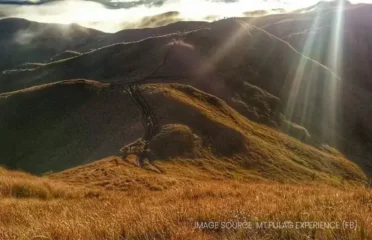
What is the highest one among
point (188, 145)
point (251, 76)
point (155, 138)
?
point (251, 76)

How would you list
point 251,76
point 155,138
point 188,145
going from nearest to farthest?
point 155,138
point 188,145
point 251,76

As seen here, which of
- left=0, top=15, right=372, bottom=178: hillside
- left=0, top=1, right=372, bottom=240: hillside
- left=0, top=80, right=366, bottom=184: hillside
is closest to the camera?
left=0, top=1, right=372, bottom=240: hillside

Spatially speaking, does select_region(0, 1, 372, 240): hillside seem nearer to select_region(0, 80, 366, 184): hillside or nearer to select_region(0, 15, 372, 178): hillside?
select_region(0, 80, 366, 184): hillside

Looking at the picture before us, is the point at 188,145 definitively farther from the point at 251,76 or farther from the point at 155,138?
the point at 251,76

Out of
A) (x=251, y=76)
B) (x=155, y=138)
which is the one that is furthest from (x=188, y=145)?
(x=251, y=76)

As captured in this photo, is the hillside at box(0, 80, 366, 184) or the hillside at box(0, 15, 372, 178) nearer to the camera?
the hillside at box(0, 80, 366, 184)

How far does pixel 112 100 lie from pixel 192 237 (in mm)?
51976

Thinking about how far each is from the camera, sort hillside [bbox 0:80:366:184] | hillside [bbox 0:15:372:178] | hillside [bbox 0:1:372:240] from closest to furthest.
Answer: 1. hillside [bbox 0:1:372:240]
2. hillside [bbox 0:80:366:184]
3. hillside [bbox 0:15:372:178]

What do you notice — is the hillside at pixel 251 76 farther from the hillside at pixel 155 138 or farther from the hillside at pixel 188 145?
the hillside at pixel 155 138

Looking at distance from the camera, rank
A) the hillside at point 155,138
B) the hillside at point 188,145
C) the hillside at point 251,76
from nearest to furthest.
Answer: the hillside at point 188,145, the hillside at point 155,138, the hillside at point 251,76

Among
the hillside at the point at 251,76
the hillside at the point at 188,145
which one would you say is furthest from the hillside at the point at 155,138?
the hillside at the point at 251,76

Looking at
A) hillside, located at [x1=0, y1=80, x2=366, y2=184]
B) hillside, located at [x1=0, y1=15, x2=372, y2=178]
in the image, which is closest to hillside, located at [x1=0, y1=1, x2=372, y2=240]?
hillside, located at [x1=0, y1=80, x2=366, y2=184]

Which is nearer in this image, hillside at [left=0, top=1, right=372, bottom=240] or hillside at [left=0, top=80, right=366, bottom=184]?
hillside at [left=0, top=1, right=372, bottom=240]

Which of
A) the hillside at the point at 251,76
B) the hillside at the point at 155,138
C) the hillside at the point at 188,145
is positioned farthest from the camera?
the hillside at the point at 251,76
